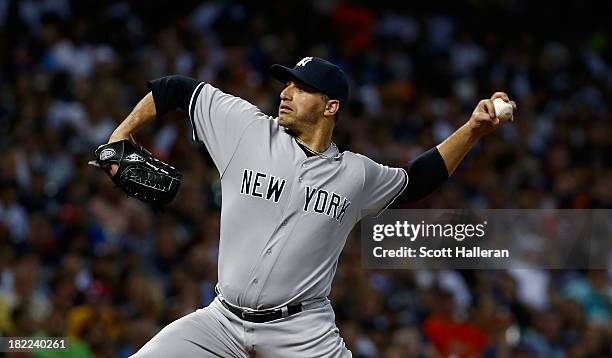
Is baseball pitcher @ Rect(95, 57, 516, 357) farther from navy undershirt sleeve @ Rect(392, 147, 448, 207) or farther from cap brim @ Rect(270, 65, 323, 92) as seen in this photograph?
navy undershirt sleeve @ Rect(392, 147, 448, 207)

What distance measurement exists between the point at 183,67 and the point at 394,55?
2.79 m

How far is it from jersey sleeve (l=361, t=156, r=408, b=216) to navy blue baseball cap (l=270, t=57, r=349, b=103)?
0.31m

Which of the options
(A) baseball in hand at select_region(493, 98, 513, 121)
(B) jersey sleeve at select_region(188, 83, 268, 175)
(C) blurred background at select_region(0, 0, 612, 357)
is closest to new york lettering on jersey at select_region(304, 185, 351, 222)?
(B) jersey sleeve at select_region(188, 83, 268, 175)

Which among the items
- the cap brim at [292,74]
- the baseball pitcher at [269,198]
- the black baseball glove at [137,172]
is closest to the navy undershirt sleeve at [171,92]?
A: the baseball pitcher at [269,198]

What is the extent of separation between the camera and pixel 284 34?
468 inches

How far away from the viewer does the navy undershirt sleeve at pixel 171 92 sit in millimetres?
4543

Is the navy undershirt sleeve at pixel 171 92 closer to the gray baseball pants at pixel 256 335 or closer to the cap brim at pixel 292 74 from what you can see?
the cap brim at pixel 292 74

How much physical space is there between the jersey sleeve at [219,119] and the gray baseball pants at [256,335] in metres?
0.62

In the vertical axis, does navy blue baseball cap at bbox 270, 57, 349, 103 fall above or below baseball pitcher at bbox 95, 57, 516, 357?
above

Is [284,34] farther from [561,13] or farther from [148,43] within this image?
[561,13]

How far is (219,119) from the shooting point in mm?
4562

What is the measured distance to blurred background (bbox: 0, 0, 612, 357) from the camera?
817 cm

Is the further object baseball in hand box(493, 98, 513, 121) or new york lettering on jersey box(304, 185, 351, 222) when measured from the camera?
baseball in hand box(493, 98, 513, 121)

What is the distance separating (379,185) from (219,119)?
2.39 feet
